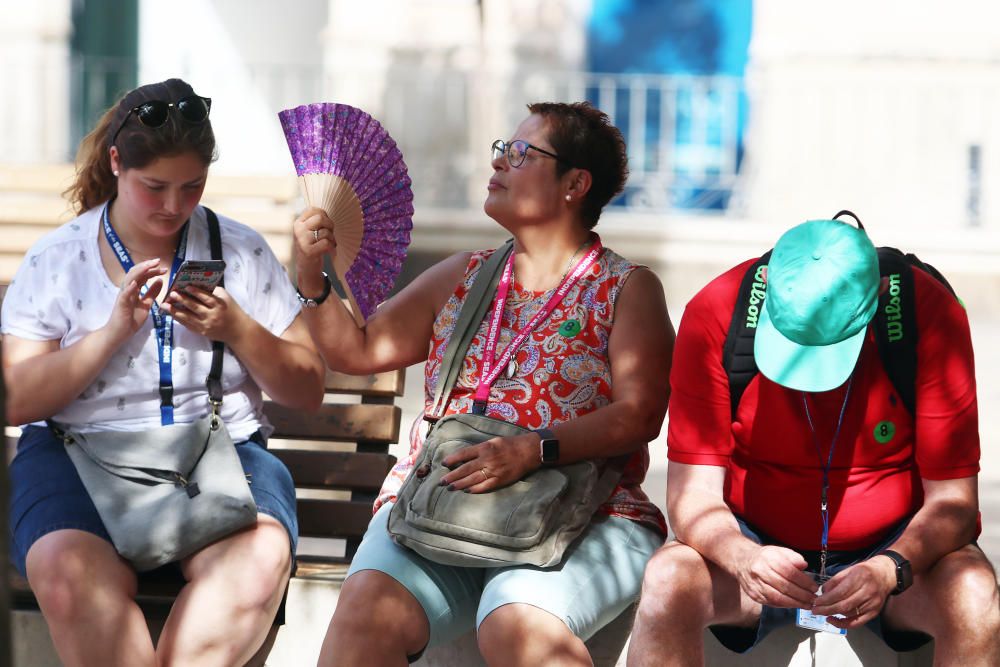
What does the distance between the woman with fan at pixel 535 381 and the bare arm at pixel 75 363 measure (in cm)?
43

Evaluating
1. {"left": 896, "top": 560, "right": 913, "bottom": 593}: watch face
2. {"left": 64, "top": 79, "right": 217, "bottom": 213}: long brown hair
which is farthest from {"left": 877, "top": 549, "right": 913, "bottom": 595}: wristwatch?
{"left": 64, "top": 79, "right": 217, "bottom": 213}: long brown hair

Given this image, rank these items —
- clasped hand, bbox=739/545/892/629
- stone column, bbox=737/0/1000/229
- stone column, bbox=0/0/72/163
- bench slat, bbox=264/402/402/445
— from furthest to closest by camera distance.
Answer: stone column, bbox=0/0/72/163 < stone column, bbox=737/0/1000/229 < bench slat, bbox=264/402/402/445 < clasped hand, bbox=739/545/892/629

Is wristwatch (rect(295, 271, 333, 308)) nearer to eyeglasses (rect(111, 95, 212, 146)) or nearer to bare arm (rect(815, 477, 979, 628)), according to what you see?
eyeglasses (rect(111, 95, 212, 146))

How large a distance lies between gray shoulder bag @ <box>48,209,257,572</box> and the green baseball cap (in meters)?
1.31

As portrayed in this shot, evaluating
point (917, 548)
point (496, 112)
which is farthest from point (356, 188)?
point (496, 112)

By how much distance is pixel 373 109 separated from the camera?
1061 cm

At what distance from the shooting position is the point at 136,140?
358 cm

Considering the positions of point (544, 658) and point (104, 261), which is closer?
point (544, 658)

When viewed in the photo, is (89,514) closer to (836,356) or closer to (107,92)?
(836,356)

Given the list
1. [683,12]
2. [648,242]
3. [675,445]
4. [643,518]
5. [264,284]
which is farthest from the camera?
[683,12]

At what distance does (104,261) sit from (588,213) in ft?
4.25

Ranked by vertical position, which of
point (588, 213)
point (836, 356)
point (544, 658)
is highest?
point (588, 213)

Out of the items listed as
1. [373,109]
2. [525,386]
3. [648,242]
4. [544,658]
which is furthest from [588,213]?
[373,109]

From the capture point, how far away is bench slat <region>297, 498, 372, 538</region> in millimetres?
4059
